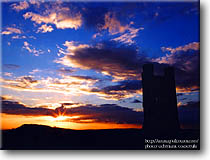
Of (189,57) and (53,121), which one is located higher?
(189,57)

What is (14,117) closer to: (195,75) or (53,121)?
(53,121)

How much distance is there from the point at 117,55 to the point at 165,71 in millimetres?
865

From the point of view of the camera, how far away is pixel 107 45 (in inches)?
146

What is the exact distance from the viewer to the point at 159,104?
3.74 m

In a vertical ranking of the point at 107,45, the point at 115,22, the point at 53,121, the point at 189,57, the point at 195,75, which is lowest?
the point at 53,121

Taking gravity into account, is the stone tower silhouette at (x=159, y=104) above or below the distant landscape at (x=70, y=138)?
above

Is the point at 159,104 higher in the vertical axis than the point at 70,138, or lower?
higher

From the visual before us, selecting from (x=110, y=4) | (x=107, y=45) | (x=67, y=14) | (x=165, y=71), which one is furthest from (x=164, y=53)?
(x=67, y=14)

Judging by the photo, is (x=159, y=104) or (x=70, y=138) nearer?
(x=70, y=138)

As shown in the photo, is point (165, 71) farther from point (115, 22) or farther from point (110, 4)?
point (110, 4)

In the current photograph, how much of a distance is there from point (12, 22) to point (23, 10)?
0.28 meters

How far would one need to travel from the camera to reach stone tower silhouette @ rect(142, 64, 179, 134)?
3.62 m

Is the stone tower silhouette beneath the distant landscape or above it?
above

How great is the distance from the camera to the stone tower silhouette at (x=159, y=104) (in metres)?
3.62
